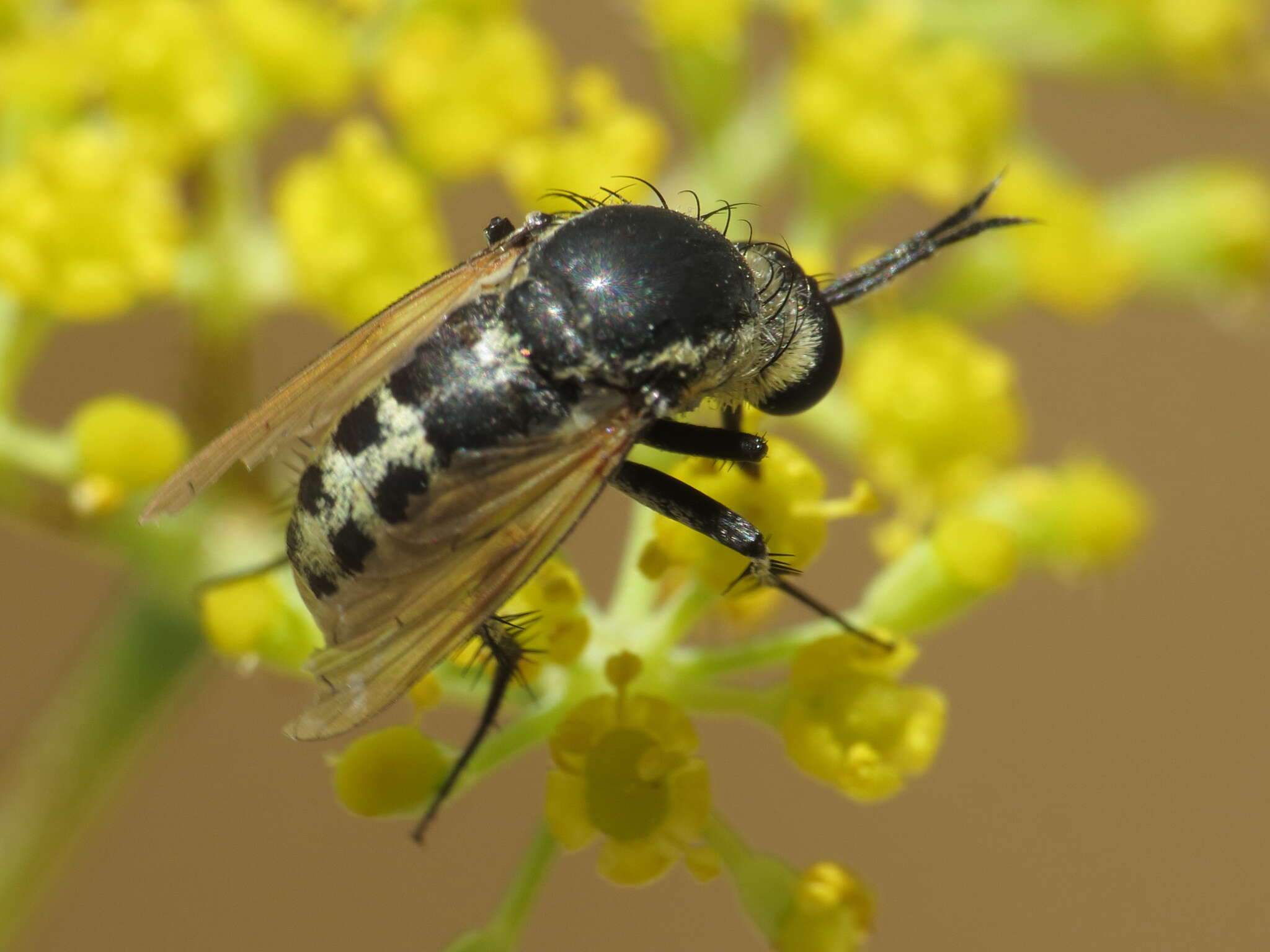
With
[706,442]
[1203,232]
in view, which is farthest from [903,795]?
[706,442]

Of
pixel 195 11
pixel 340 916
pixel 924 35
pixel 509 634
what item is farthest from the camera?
pixel 340 916

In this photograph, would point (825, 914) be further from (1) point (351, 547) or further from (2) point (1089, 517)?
(2) point (1089, 517)

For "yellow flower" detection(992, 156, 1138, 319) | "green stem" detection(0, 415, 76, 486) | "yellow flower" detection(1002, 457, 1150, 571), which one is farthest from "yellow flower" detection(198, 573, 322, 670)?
"yellow flower" detection(992, 156, 1138, 319)

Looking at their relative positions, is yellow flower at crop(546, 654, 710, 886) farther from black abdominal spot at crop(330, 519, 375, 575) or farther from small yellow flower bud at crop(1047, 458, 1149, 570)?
small yellow flower bud at crop(1047, 458, 1149, 570)

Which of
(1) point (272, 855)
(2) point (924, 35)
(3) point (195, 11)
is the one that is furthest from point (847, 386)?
(1) point (272, 855)

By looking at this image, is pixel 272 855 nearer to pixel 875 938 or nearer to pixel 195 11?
pixel 875 938
